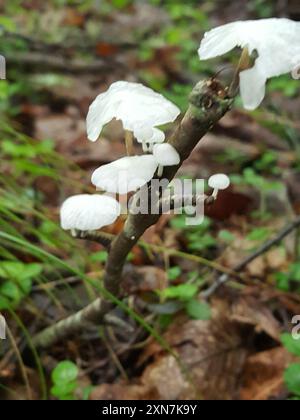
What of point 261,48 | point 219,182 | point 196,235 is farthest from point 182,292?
point 261,48

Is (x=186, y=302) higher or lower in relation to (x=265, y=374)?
higher

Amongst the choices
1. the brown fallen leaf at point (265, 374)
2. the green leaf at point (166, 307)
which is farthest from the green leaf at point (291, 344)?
the green leaf at point (166, 307)

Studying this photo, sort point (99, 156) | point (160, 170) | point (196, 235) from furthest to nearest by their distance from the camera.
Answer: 1. point (99, 156)
2. point (196, 235)
3. point (160, 170)

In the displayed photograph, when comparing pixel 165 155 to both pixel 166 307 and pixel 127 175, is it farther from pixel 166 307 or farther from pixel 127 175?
pixel 166 307

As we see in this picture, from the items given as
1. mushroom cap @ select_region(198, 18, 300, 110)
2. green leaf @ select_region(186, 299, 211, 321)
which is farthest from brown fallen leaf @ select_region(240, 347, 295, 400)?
mushroom cap @ select_region(198, 18, 300, 110)

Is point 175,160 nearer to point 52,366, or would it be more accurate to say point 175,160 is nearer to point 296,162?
point 52,366

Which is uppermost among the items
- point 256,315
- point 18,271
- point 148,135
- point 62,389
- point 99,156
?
point 99,156

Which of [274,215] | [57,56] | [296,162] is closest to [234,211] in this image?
[274,215]
